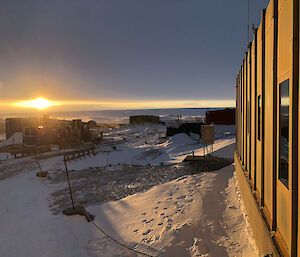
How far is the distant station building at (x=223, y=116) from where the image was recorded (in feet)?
132

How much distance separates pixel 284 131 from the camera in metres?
3.82

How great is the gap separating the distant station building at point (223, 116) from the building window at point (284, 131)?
3792 centimetres

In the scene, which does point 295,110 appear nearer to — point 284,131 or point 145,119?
point 284,131

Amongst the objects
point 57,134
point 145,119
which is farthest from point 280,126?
point 145,119

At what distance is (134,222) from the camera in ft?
28.7

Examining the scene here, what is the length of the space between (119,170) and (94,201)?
296 inches

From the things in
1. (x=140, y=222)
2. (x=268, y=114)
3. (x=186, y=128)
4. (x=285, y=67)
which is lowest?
(x=140, y=222)

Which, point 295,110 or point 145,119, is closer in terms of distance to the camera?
point 295,110

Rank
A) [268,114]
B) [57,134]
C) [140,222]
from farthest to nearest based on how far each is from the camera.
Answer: [57,134] → [140,222] → [268,114]

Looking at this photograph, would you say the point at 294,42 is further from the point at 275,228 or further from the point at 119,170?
the point at 119,170

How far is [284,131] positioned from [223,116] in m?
A: 38.9

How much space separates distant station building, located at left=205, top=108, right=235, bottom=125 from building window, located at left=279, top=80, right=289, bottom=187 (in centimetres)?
3792

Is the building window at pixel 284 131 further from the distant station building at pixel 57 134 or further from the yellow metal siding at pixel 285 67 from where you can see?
the distant station building at pixel 57 134

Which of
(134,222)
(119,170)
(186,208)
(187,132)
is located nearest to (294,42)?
(186,208)
